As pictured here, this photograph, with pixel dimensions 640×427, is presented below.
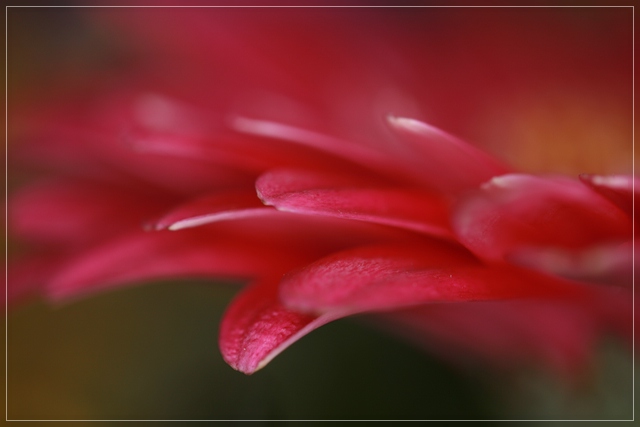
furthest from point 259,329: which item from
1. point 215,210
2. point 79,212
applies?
point 79,212

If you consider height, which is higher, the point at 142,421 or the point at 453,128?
the point at 453,128

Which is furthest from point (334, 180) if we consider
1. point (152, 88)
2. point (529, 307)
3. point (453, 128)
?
point (453, 128)

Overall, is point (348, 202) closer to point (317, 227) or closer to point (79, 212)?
point (317, 227)

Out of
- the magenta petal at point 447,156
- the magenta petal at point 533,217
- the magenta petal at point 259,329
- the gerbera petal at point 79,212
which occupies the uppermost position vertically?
the gerbera petal at point 79,212

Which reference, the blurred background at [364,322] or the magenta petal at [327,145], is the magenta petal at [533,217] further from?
the blurred background at [364,322]

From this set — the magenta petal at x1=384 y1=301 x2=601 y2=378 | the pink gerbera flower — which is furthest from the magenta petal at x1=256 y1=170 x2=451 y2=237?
the magenta petal at x1=384 y1=301 x2=601 y2=378

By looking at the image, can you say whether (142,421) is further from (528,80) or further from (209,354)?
(528,80)

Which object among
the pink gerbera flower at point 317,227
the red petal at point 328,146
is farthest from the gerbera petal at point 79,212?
the red petal at point 328,146
